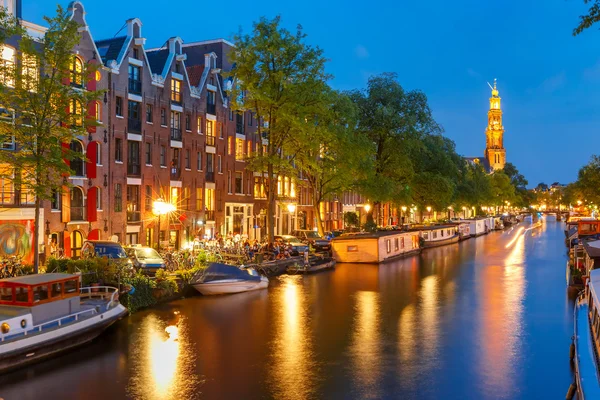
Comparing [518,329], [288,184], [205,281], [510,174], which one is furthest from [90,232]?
[510,174]

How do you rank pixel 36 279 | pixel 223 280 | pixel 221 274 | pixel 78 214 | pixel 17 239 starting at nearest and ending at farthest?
pixel 36 279, pixel 223 280, pixel 221 274, pixel 17 239, pixel 78 214

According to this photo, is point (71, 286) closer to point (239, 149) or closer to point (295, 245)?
point (295, 245)

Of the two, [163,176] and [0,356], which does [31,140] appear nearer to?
[0,356]

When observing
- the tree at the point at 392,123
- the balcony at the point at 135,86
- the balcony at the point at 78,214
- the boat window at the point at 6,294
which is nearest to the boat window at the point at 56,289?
the boat window at the point at 6,294

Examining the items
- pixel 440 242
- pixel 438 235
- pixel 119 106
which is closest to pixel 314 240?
pixel 119 106

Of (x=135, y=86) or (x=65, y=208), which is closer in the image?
(x=65, y=208)

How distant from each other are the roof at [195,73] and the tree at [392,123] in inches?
658

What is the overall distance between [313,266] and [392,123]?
22796 millimetres

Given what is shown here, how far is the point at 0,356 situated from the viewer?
18.6 metres

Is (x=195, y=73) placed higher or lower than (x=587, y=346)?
higher

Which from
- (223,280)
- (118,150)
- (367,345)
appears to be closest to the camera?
(367,345)

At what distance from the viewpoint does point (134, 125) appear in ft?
150

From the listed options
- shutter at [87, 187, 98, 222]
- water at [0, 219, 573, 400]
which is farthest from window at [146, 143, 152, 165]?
water at [0, 219, 573, 400]

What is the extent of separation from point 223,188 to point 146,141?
37.6ft
